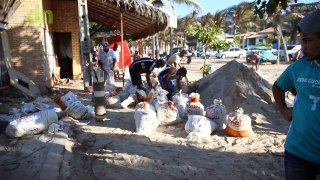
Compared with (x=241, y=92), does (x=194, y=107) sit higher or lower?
lower

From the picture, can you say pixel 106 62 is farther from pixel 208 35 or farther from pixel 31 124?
pixel 208 35

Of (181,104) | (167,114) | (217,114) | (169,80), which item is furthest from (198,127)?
(169,80)

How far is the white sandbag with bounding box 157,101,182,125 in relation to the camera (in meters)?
5.67

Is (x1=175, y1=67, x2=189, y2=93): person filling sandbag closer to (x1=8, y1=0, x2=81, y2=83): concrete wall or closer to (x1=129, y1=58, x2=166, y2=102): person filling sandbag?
(x1=129, y1=58, x2=166, y2=102): person filling sandbag

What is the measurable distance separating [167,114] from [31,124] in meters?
2.28

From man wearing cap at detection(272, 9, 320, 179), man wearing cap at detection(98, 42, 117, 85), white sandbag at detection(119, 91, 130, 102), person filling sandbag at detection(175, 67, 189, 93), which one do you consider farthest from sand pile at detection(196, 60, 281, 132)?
man wearing cap at detection(272, 9, 320, 179)

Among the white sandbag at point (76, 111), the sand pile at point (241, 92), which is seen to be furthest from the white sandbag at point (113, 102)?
the sand pile at point (241, 92)

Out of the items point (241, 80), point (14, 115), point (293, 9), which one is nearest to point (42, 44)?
→ point (14, 115)

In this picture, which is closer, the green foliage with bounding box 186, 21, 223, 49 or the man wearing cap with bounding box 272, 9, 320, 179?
the man wearing cap with bounding box 272, 9, 320, 179

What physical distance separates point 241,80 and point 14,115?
468 centimetres

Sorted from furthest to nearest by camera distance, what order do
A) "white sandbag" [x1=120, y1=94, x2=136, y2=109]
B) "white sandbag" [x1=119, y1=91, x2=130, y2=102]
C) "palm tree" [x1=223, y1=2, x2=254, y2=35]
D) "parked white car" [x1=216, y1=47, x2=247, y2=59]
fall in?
"parked white car" [x1=216, y1=47, x2=247, y2=59]
"palm tree" [x1=223, y1=2, x2=254, y2=35]
"white sandbag" [x1=119, y1=91, x2=130, y2=102]
"white sandbag" [x1=120, y1=94, x2=136, y2=109]

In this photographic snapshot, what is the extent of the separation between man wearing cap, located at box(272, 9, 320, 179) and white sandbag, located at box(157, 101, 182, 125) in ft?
12.3

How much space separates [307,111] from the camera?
187 centimetres

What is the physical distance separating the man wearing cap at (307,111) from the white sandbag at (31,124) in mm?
4232
